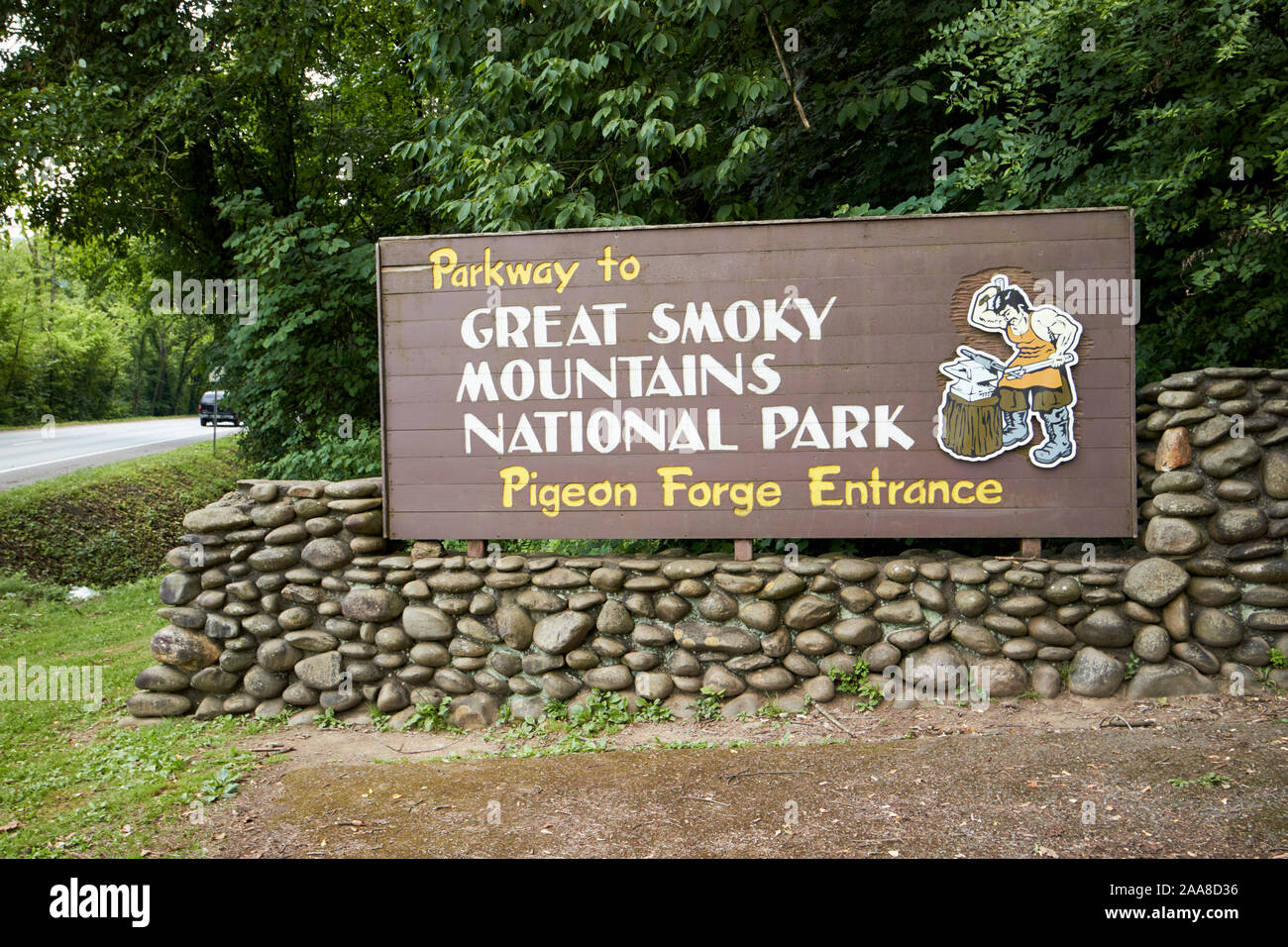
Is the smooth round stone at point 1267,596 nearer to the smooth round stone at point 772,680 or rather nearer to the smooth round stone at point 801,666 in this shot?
the smooth round stone at point 801,666

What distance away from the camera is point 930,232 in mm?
5340

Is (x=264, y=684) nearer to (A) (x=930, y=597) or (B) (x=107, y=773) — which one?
(B) (x=107, y=773)

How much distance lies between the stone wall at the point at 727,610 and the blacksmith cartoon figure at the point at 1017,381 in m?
0.67

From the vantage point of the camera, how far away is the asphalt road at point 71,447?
15.9 metres

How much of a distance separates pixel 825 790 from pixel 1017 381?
2681 mm

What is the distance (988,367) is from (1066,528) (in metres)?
1.07

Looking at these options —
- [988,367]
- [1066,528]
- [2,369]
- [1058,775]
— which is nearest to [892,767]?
[1058,775]

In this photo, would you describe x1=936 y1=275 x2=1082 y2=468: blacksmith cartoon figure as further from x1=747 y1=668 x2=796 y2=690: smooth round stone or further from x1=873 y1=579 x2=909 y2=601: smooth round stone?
x1=747 y1=668 x2=796 y2=690: smooth round stone

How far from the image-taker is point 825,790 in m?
4.27

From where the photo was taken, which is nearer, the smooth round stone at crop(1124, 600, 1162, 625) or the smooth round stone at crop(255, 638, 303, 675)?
the smooth round stone at crop(1124, 600, 1162, 625)

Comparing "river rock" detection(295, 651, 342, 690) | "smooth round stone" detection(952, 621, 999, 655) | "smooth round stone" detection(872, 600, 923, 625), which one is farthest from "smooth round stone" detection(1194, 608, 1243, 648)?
"river rock" detection(295, 651, 342, 690)

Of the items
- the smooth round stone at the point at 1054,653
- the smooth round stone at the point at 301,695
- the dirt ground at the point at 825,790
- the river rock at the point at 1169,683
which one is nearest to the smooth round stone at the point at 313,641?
the smooth round stone at the point at 301,695

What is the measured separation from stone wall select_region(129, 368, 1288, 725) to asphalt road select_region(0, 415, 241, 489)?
35.2 feet

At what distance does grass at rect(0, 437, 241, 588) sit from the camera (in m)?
11.7
